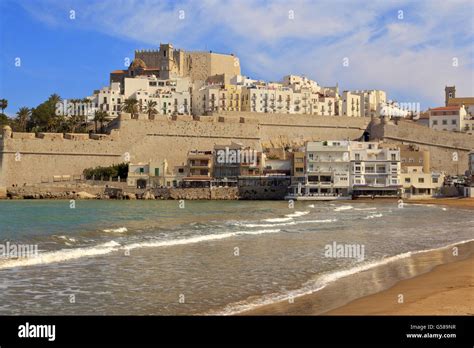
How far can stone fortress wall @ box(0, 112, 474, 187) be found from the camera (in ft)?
169

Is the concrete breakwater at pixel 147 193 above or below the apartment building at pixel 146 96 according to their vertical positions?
below

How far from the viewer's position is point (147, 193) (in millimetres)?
50406

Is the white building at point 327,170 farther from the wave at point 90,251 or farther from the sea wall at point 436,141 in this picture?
the wave at point 90,251

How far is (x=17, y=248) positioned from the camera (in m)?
14.4

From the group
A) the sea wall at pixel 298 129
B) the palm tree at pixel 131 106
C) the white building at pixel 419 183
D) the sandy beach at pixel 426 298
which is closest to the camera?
the sandy beach at pixel 426 298

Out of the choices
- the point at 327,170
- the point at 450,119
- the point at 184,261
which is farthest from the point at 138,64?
the point at 184,261

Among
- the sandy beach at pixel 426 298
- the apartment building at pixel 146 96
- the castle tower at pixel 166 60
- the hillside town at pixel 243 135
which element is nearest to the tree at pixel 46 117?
the hillside town at pixel 243 135

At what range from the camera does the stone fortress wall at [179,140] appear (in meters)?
51.5

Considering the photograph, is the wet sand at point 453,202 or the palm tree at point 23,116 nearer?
the wet sand at point 453,202

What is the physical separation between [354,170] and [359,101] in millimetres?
30851

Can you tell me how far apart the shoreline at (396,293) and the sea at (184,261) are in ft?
0.93

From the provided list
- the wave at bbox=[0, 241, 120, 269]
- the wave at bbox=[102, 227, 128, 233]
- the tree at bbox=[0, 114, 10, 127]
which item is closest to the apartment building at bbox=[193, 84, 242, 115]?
the tree at bbox=[0, 114, 10, 127]
